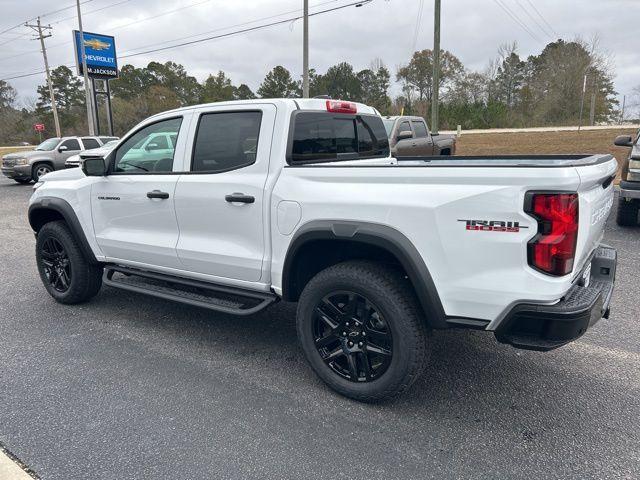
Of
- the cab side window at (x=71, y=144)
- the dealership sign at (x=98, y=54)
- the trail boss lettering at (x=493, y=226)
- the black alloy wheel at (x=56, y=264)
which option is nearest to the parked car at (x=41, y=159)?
the cab side window at (x=71, y=144)

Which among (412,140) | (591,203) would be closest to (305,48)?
(412,140)

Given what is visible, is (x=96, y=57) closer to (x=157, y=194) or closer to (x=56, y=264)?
(x=56, y=264)

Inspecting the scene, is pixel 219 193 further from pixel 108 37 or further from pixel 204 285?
pixel 108 37

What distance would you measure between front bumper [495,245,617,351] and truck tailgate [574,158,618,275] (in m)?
0.16

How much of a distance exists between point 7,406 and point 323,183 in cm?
244

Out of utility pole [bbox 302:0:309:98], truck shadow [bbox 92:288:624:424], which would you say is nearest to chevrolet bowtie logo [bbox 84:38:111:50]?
utility pole [bbox 302:0:309:98]

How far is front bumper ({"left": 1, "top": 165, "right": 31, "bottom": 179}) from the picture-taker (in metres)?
16.7

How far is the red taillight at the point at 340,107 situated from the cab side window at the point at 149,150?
1.21 metres

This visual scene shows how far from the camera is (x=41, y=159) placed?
55.5 feet

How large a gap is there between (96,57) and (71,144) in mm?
16619

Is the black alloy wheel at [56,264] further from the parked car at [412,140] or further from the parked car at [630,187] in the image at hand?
the parked car at [630,187]

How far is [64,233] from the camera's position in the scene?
15.1ft

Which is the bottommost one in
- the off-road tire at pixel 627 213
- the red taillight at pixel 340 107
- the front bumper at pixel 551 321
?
Result: the off-road tire at pixel 627 213

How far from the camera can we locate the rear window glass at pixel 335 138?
3.43 meters
